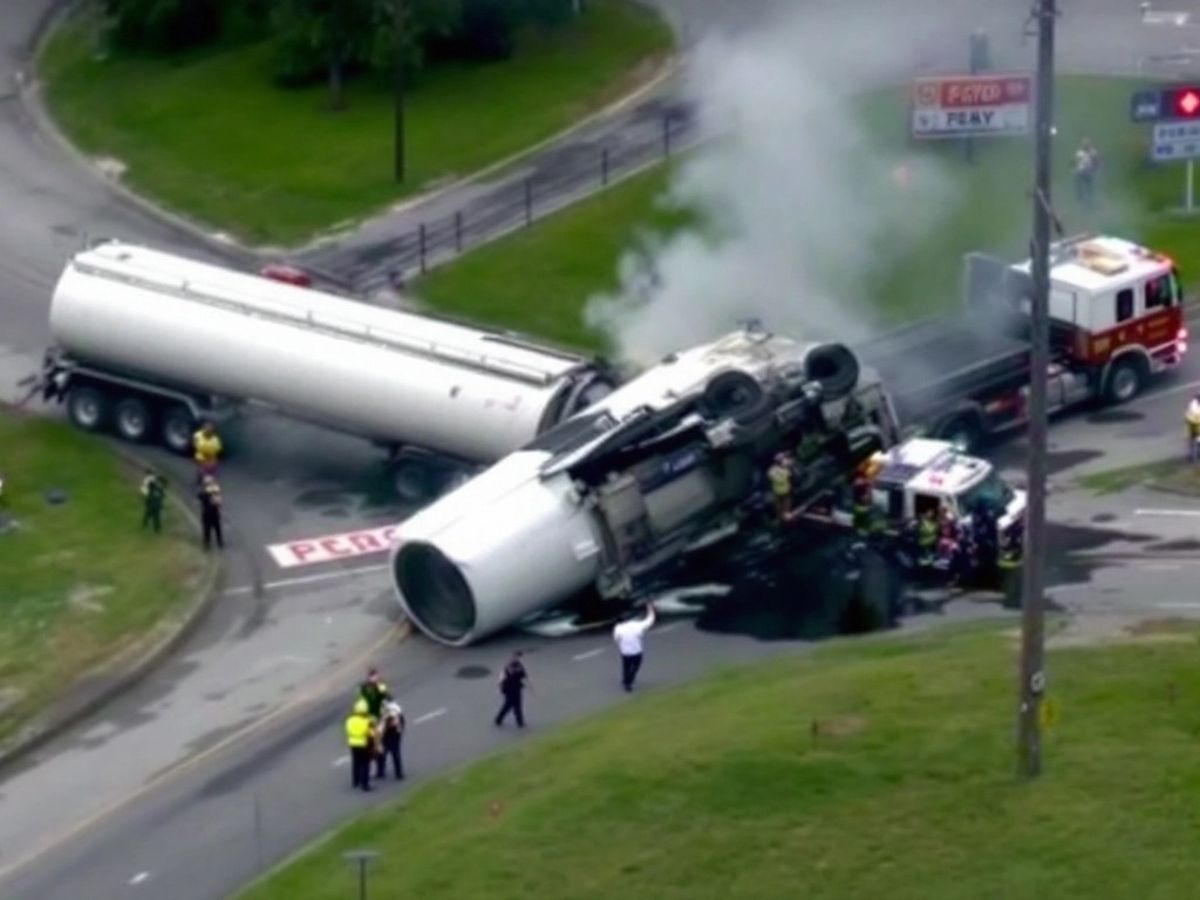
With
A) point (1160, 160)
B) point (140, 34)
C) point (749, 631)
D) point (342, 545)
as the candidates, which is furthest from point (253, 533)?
point (140, 34)

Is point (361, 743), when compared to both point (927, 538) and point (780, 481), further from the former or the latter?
point (927, 538)

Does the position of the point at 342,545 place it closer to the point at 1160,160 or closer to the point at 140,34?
the point at 1160,160

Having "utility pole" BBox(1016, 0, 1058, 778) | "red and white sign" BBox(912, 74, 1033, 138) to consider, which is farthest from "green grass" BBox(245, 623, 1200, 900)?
"red and white sign" BBox(912, 74, 1033, 138)

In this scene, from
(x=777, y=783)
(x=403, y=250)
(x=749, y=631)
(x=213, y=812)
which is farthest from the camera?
(x=403, y=250)

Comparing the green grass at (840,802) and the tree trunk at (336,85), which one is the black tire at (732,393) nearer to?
the green grass at (840,802)

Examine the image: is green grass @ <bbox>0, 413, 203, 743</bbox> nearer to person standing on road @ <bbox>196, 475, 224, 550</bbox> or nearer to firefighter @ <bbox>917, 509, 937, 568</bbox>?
person standing on road @ <bbox>196, 475, 224, 550</bbox>

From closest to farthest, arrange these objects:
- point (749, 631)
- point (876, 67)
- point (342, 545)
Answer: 1. point (749, 631)
2. point (342, 545)
3. point (876, 67)

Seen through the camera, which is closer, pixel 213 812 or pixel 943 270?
pixel 213 812

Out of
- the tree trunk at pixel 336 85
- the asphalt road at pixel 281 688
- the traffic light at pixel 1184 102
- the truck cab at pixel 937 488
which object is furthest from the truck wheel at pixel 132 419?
the traffic light at pixel 1184 102
